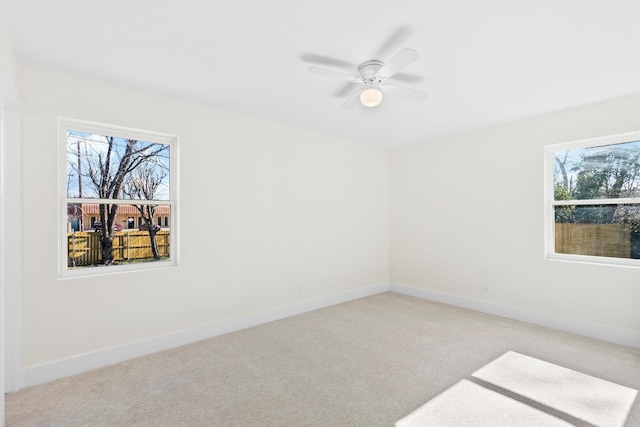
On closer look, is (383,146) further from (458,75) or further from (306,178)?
(458,75)

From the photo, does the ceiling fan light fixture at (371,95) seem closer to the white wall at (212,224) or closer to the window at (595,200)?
the white wall at (212,224)

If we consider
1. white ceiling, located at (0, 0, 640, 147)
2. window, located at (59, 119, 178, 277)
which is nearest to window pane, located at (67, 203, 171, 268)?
window, located at (59, 119, 178, 277)

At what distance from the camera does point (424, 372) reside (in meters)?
2.56

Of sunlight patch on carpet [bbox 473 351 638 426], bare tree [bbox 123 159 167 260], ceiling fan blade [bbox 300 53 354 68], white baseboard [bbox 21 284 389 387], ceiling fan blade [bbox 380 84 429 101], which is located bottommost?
sunlight patch on carpet [bbox 473 351 638 426]

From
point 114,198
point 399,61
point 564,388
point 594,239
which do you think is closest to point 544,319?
point 594,239

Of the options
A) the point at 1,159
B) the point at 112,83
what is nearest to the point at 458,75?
the point at 112,83

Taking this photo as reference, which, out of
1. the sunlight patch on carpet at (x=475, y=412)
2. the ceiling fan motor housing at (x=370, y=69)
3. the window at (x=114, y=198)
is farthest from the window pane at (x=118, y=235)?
the sunlight patch on carpet at (x=475, y=412)

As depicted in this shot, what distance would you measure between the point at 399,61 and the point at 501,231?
9.51 ft

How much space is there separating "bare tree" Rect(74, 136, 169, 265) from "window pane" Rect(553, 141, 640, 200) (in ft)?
15.1

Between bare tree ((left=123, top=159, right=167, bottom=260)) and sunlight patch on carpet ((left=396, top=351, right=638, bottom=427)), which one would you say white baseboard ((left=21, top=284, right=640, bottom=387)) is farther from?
sunlight patch on carpet ((left=396, top=351, right=638, bottom=427))

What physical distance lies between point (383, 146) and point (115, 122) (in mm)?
3716

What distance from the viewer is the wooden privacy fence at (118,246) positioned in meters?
2.73

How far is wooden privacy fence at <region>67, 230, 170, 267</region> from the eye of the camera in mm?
2730

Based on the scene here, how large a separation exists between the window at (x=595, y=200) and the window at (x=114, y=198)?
4.26m
